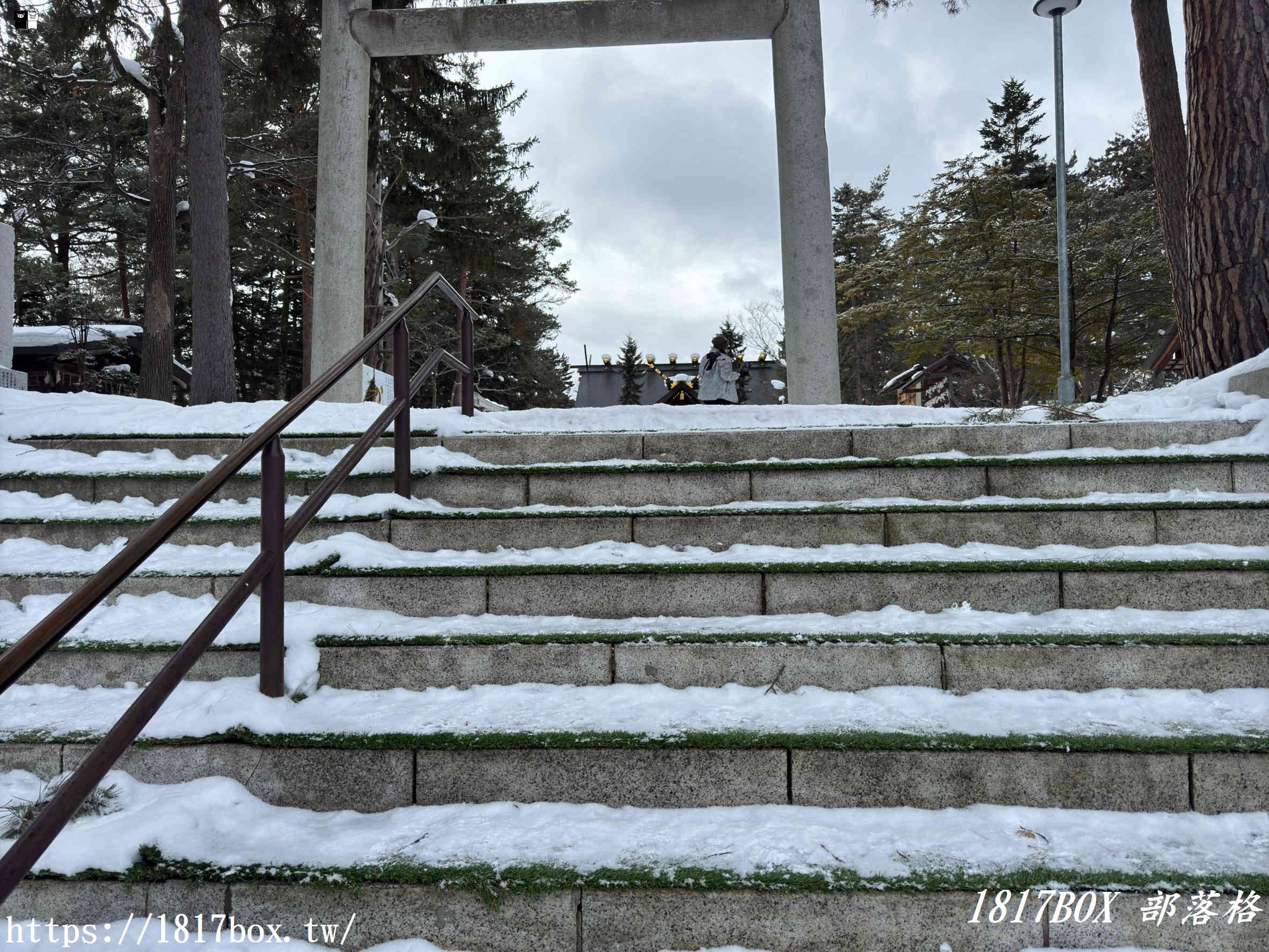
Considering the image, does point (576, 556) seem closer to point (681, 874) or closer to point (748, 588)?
point (748, 588)

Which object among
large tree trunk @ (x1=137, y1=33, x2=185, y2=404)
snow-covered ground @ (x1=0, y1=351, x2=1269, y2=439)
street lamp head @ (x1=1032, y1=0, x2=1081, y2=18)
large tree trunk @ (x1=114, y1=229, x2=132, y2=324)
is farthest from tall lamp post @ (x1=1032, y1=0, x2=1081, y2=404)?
large tree trunk @ (x1=114, y1=229, x2=132, y2=324)

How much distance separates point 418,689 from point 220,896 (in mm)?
891

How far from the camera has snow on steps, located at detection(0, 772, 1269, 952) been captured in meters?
1.89

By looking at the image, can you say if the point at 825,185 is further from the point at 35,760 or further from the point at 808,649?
the point at 35,760

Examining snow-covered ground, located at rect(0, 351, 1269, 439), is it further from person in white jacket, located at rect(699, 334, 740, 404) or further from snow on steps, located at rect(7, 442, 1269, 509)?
person in white jacket, located at rect(699, 334, 740, 404)

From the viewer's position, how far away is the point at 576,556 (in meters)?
3.34

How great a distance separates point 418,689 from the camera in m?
2.75

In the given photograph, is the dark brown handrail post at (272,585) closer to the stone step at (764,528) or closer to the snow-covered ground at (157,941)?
the snow-covered ground at (157,941)

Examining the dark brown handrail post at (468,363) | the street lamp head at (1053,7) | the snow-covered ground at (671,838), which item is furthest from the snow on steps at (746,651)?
the street lamp head at (1053,7)

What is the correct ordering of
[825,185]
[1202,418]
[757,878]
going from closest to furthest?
1. [757,878]
2. [1202,418]
3. [825,185]

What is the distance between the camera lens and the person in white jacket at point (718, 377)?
11141 millimetres

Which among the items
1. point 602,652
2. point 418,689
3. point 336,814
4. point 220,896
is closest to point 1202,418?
point 602,652

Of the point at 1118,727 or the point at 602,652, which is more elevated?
the point at 602,652

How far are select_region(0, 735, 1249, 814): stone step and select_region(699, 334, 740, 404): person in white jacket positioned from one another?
9065 millimetres
